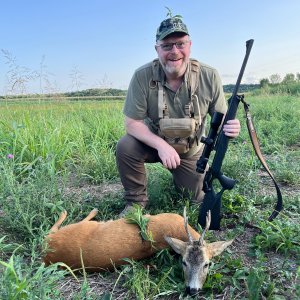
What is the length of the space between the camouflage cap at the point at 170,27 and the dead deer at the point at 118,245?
1923mm

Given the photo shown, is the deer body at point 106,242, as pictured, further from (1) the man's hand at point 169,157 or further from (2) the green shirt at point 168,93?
(2) the green shirt at point 168,93

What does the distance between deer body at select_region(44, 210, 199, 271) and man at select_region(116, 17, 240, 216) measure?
0.85 metres

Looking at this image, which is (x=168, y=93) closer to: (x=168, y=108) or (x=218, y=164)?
(x=168, y=108)

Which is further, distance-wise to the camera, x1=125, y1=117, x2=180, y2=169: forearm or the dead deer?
x1=125, y1=117, x2=180, y2=169: forearm

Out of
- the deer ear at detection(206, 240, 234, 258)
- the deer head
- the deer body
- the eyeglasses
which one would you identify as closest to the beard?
the eyeglasses

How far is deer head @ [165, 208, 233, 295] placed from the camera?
105 inches

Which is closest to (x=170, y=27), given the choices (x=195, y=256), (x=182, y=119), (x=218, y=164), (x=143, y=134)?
(x=182, y=119)

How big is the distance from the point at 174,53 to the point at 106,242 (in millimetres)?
2041

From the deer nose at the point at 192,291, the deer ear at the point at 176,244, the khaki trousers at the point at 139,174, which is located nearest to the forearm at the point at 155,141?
the khaki trousers at the point at 139,174

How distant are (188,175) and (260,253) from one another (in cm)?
140

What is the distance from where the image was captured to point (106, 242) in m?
3.05

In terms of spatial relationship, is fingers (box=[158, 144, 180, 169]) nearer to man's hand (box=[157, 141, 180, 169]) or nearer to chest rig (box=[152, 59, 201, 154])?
man's hand (box=[157, 141, 180, 169])

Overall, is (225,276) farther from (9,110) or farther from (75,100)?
(75,100)

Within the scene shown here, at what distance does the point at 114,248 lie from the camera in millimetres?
3014
